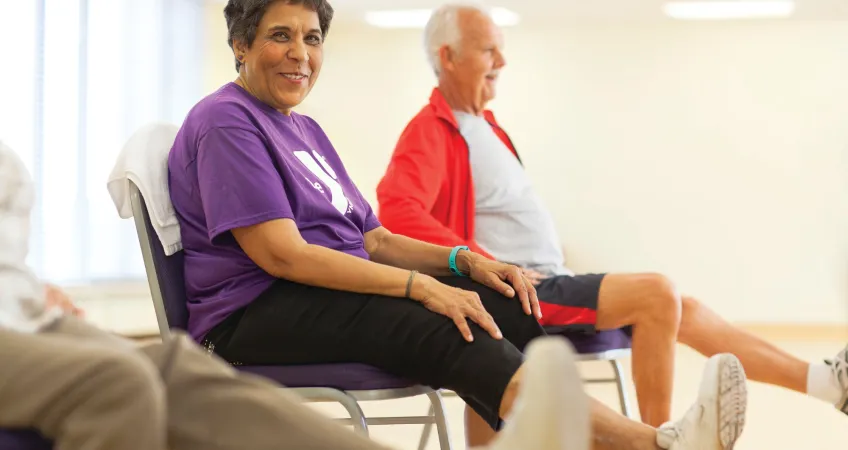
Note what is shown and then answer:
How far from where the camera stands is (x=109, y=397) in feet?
2.66

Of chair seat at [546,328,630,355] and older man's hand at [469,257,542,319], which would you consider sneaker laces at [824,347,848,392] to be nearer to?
chair seat at [546,328,630,355]

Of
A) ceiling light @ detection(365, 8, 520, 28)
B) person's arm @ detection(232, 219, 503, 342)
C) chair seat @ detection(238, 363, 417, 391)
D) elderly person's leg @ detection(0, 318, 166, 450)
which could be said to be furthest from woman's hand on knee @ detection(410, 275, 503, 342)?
ceiling light @ detection(365, 8, 520, 28)

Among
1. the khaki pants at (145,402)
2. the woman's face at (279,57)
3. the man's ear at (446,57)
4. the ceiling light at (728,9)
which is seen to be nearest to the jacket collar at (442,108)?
the man's ear at (446,57)

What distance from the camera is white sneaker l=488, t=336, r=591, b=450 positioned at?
3.00 feet

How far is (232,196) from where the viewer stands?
59.8 inches

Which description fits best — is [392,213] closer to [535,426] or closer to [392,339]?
[392,339]

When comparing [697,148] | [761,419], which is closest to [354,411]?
[761,419]

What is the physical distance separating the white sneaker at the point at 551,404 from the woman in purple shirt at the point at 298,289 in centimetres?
45

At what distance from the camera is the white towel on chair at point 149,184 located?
1562 mm

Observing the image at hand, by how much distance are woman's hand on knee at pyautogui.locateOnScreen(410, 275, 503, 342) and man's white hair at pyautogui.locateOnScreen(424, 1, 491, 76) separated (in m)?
1.32

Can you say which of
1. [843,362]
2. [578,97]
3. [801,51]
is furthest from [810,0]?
[843,362]

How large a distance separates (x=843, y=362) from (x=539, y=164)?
6.08 metres

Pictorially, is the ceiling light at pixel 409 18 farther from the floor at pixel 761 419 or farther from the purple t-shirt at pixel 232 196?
the purple t-shirt at pixel 232 196

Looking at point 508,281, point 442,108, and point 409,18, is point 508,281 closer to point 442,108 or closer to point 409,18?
point 442,108
